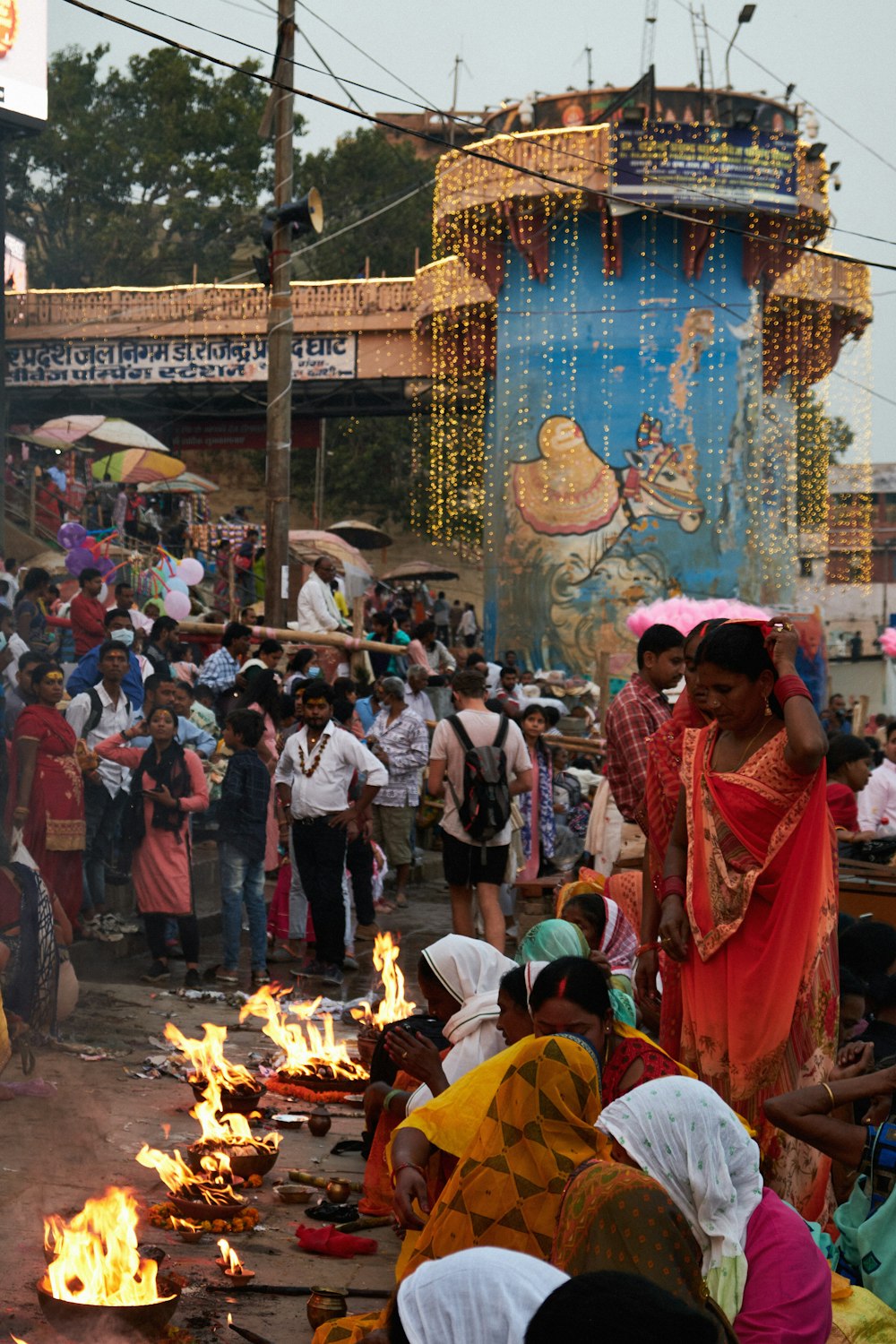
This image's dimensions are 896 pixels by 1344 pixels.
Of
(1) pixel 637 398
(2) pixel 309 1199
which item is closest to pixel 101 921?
(2) pixel 309 1199

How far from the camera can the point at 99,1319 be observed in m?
3.65

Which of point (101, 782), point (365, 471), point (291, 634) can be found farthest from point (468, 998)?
point (365, 471)

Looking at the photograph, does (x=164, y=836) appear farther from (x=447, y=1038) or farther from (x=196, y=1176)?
(x=447, y=1038)

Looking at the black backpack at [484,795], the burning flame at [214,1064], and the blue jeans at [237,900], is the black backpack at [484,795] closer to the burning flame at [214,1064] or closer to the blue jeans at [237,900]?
the blue jeans at [237,900]

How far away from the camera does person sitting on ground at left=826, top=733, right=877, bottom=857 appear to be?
841cm

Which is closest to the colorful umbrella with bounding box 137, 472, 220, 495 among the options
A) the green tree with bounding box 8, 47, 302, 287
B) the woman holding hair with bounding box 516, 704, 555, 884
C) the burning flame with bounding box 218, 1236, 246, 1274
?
the green tree with bounding box 8, 47, 302, 287

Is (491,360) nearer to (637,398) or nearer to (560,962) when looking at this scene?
(637,398)

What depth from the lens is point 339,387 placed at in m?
26.9

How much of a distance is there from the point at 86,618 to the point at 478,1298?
→ 32.8 feet

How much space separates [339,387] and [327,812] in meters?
18.6

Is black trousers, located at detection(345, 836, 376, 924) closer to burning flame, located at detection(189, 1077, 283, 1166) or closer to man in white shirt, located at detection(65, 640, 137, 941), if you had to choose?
man in white shirt, located at detection(65, 640, 137, 941)

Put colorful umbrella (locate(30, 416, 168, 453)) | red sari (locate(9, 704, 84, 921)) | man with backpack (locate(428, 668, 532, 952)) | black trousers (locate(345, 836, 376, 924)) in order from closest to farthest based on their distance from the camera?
red sari (locate(9, 704, 84, 921)) → man with backpack (locate(428, 668, 532, 952)) → black trousers (locate(345, 836, 376, 924)) → colorful umbrella (locate(30, 416, 168, 453))

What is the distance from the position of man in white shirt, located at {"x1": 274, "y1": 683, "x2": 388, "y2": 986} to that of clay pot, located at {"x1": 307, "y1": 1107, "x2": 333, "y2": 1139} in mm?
3007

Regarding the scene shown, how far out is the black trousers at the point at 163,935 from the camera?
8.77 metres
